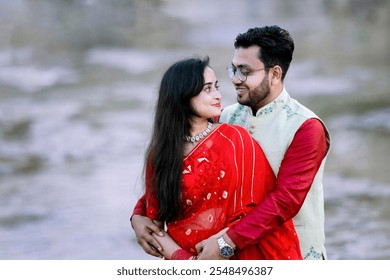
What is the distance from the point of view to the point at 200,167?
6.91 ft

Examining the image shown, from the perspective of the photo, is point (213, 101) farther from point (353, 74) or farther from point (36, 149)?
point (353, 74)

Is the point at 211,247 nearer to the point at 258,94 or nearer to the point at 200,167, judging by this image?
the point at 200,167

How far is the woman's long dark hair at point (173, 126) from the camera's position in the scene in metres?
2.12

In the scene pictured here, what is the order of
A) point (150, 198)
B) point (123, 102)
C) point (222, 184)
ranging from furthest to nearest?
point (123, 102) → point (150, 198) → point (222, 184)

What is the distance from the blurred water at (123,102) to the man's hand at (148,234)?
248cm

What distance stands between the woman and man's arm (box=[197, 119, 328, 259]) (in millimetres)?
43

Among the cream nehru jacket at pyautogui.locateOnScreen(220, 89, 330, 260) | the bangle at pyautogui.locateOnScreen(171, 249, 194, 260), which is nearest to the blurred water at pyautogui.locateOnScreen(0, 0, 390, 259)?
the cream nehru jacket at pyautogui.locateOnScreen(220, 89, 330, 260)

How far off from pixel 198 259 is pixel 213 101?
1.43ft

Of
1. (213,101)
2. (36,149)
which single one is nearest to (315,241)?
(213,101)

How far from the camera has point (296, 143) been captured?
2195mm

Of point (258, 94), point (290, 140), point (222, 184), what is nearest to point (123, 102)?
point (258, 94)

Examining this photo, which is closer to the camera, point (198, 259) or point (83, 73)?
point (198, 259)

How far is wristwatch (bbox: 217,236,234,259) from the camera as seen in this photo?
6.88 ft

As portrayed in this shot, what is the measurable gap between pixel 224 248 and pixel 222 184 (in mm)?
173
